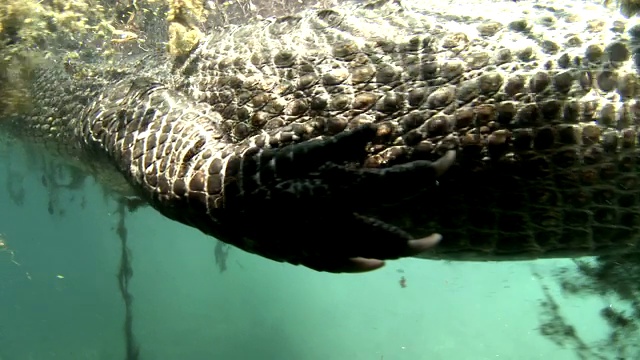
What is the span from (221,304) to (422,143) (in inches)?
1115

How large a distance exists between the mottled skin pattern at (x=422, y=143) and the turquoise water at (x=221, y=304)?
532 centimetres

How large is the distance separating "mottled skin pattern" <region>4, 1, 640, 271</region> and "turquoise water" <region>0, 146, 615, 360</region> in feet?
17.4

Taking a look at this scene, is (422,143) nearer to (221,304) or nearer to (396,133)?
(396,133)

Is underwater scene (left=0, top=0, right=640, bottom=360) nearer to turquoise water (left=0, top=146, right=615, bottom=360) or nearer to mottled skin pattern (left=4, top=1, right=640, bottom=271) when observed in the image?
mottled skin pattern (left=4, top=1, right=640, bottom=271)

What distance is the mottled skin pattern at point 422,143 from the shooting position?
2395mm

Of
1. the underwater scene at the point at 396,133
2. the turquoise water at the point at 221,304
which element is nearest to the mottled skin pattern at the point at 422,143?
the underwater scene at the point at 396,133

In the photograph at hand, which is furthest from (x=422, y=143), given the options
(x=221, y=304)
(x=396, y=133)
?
(x=221, y=304)

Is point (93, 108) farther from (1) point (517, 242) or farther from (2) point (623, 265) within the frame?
(2) point (623, 265)

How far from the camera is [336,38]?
9.96ft

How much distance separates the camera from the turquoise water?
21641 millimetres

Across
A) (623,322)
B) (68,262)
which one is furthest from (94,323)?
(623,322)

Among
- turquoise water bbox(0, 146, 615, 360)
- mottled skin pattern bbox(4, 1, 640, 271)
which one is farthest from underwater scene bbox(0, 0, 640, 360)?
turquoise water bbox(0, 146, 615, 360)

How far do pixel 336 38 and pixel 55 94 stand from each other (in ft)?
14.2

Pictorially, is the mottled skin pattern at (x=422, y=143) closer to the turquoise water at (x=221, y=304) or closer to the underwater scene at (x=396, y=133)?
the underwater scene at (x=396, y=133)
